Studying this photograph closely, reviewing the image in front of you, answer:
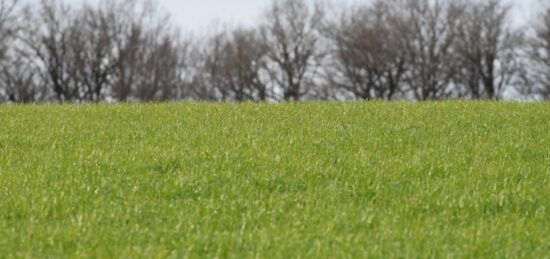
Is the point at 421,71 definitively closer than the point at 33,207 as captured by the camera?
No

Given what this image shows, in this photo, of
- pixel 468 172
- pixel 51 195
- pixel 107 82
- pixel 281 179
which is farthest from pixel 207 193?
pixel 107 82

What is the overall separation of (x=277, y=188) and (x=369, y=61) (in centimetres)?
6956

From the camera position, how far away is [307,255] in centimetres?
858

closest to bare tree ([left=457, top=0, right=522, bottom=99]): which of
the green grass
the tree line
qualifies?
the tree line

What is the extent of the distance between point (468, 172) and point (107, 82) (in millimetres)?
72482

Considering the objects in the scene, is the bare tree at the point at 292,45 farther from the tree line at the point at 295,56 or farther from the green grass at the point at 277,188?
the green grass at the point at 277,188

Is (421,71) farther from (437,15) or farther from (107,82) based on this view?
(107,82)

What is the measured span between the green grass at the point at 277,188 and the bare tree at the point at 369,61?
201 ft

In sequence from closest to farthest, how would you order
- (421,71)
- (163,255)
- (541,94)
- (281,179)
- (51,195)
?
(163,255), (51,195), (281,179), (541,94), (421,71)

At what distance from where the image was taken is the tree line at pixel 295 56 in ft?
250

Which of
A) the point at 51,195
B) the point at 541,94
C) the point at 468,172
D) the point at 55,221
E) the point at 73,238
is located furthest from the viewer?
the point at 541,94

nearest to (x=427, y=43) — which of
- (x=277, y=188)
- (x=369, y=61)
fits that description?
(x=369, y=61)

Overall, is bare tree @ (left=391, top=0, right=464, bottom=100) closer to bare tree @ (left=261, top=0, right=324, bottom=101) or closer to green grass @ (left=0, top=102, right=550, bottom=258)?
bare tree @ (left=261, top=0, right=324, bottom=101)

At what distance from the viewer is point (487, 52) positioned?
76.4 meters
